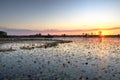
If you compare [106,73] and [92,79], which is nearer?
[92,79]

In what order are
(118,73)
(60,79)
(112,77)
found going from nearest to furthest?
(60,79) < (112,77) < (118,73)

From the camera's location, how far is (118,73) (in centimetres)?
1748

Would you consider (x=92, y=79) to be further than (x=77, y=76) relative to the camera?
No

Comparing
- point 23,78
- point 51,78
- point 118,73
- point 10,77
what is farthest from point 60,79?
point 118,73

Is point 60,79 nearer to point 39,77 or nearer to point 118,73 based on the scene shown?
point 39,77

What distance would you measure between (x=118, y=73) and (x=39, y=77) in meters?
7.76

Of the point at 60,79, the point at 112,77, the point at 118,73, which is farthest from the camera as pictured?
the point at 118,73

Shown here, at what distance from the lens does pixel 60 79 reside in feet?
48.9

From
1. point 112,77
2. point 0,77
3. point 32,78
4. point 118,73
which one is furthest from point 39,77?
point 118,73

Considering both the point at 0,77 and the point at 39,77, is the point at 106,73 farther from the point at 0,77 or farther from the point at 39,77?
the point at 0,77

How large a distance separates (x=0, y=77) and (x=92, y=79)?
7936 mm

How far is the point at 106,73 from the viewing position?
1753 cm

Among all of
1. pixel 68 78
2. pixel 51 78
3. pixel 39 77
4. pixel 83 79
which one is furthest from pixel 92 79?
pixel 39 77

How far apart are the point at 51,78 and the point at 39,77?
3.67 feet
